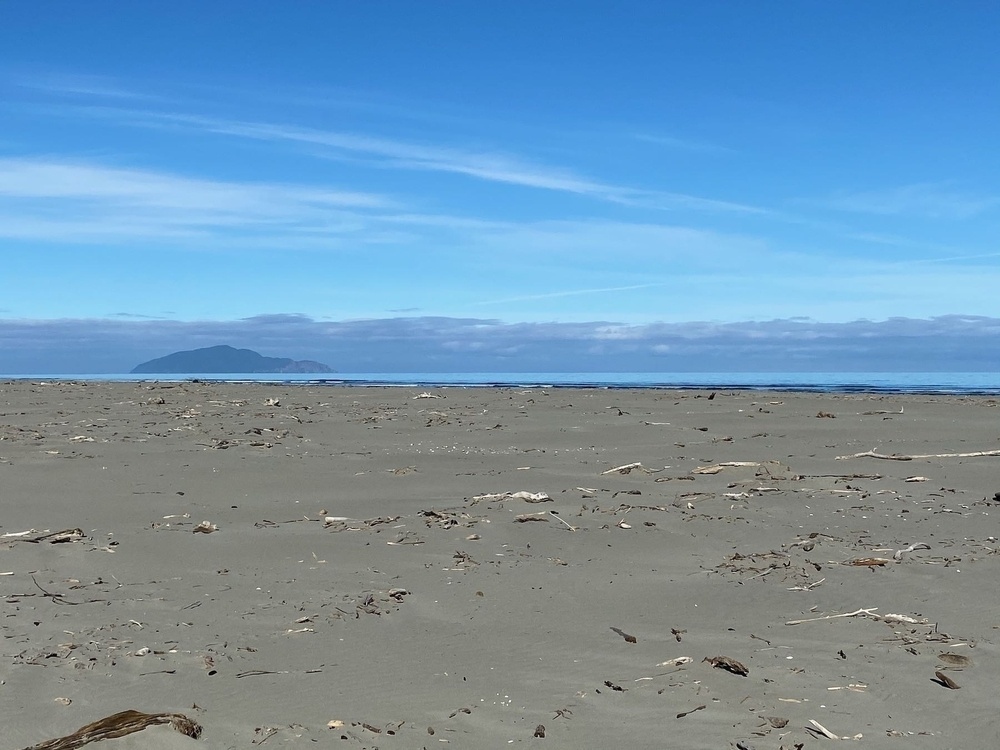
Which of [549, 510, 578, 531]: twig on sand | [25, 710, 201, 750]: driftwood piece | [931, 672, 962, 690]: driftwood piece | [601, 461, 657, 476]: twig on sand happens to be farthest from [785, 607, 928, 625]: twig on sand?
[601, 461, 657, 476]: twig on sand

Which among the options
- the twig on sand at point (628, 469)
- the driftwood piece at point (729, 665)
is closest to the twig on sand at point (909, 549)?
the driftwood piece at point (729, 665)

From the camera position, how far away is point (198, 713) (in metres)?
3.38

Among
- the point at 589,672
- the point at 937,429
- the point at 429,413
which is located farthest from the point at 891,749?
the point at 429,413

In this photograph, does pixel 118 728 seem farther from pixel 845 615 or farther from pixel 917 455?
pixel 917 455

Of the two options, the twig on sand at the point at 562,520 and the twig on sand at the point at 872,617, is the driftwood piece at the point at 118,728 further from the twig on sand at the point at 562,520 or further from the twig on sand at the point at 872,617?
the twig on sand at the point at 562,520

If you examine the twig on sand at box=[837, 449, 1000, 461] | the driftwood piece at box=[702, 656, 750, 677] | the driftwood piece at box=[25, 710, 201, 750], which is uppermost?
the twig on sand at box=[837, 449, 1000, 461]

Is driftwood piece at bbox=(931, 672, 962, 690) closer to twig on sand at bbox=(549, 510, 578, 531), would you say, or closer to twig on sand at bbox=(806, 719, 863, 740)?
twig on sand at bbox=(806, 719, 863, 740)

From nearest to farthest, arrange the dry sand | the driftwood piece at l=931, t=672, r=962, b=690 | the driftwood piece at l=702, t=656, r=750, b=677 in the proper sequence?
the dry sand → the driftwood piece at l=931, t=672, r=962, b=690 → the driftwood piece at l=702, t=656, r=750, b=677

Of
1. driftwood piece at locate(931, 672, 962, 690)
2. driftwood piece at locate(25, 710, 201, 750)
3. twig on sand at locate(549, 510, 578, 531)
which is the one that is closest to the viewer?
driftwood piece at locate(25, 710, 201, 750)

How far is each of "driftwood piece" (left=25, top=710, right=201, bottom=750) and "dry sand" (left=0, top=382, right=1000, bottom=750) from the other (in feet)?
0.17

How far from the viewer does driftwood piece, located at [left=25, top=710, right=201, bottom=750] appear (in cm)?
304

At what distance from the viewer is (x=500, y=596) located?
5.02 m

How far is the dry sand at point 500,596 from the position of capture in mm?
3377

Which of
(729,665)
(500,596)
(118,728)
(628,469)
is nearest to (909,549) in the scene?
(729,665)
